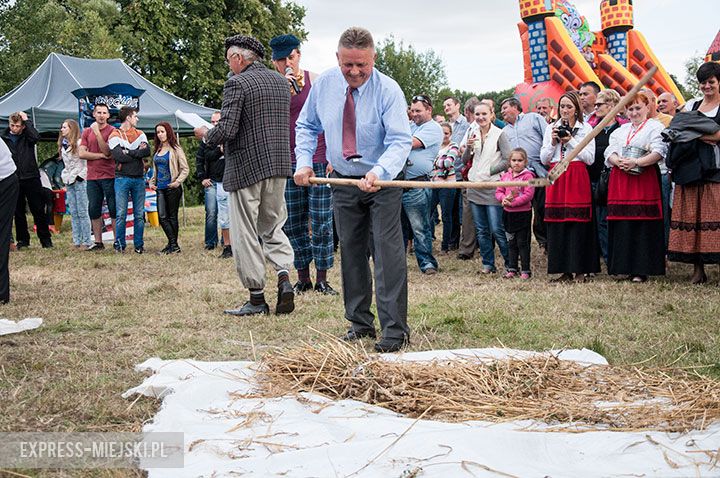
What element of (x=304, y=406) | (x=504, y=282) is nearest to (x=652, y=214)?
(x=504, y=282)

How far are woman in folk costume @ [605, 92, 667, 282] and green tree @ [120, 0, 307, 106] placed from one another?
27748 mm

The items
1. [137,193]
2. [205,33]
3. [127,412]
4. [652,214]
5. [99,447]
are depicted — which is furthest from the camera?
[205,33]

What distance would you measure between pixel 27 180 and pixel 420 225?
707cm

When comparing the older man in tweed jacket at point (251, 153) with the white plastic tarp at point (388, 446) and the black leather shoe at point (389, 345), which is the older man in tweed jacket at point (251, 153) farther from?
the white plastic tarp at point (388, 446)

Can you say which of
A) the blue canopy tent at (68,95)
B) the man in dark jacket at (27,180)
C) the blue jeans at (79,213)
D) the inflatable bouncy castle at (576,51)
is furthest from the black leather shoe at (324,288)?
the inflatable bouncy castle at (576,51)

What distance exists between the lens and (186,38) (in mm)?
34719

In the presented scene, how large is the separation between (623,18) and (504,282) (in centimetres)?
1595

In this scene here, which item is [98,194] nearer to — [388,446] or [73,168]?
[73,168]

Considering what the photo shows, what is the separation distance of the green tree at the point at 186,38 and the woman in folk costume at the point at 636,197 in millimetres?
27748

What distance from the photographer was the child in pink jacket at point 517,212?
841 centimetres

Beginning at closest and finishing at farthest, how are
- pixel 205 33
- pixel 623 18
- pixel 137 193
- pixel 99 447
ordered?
pixel 99 447
pixel 137 193
pixel 623 18
pixel 205 33

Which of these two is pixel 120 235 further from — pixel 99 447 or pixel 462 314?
pixel 99 447

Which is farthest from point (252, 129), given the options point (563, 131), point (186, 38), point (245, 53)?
point (186, 38)

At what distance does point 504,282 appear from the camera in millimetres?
8234
